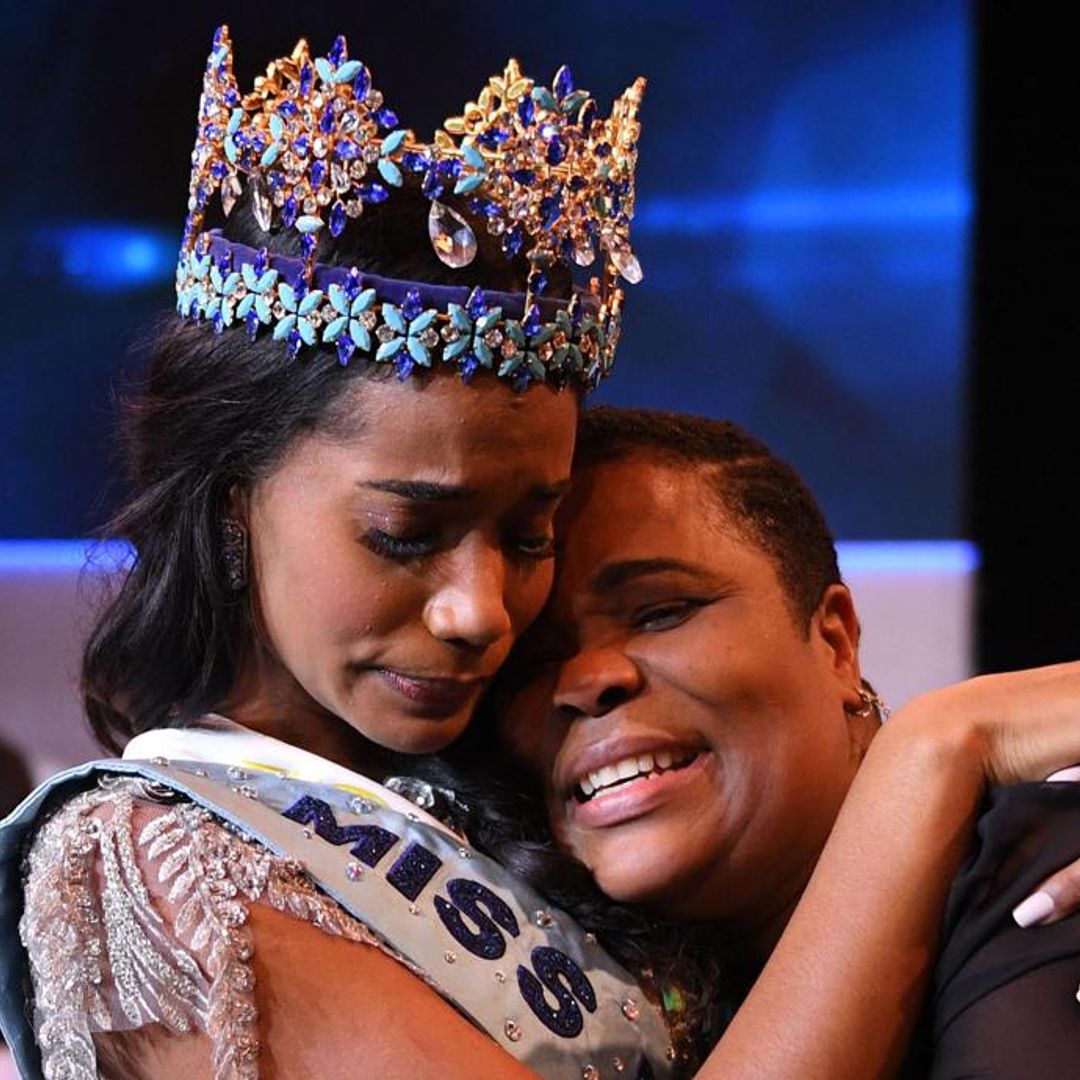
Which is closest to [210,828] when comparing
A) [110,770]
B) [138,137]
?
[110,770]

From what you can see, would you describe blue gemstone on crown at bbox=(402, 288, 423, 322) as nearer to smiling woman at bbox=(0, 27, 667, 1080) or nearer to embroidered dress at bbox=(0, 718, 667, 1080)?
smiling woman at bbox=(0, 27, 667, 1080)

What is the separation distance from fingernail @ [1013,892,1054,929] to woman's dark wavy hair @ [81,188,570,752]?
22.8 inches

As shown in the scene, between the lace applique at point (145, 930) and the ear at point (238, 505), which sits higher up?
the ear at point (238, 505)

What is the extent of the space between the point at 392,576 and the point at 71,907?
1.07 feet

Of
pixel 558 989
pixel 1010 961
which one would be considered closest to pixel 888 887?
pixel 1010 961

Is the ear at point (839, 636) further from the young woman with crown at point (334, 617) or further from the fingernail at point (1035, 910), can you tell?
the fingernail at point (1035, 910)

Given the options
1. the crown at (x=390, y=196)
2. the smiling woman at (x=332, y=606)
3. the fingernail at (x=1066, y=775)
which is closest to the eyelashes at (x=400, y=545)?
the smiling woman at (x=332, y=606)

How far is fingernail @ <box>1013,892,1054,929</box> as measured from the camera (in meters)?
1.33

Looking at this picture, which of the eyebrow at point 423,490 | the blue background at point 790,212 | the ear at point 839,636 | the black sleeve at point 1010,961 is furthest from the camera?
the blue background at point 790,212

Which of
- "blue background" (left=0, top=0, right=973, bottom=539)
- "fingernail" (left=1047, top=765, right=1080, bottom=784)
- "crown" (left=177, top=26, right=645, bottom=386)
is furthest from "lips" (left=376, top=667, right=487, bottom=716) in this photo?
"blue background" (left=0, top=0, right=973, bottom=539)

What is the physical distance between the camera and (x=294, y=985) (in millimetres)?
1461

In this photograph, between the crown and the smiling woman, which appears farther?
the crown

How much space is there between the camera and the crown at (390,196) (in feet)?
5.20

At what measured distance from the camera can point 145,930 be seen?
1445mm
